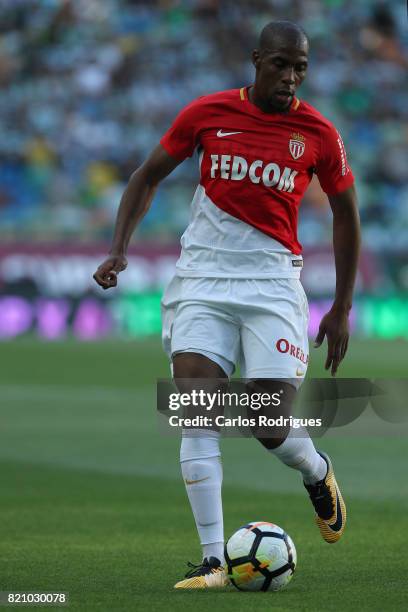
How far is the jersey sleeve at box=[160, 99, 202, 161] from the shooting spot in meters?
5.80

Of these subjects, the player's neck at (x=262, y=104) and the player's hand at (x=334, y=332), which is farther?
the player's hand at (x=334, y=332)

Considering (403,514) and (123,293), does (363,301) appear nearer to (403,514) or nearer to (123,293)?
(123,293)

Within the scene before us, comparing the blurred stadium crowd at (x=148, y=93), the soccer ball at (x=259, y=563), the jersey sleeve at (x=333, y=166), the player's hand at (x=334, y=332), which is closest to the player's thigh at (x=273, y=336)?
the player's hand at (x=334, y=332)

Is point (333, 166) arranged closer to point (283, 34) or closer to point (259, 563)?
point (283, 34)

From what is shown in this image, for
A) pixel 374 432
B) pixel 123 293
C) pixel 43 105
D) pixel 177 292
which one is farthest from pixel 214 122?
pixel 43 105

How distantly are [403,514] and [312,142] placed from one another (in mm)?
2867

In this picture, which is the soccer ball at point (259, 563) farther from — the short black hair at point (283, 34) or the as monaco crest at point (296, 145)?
the short black hair at point (283, 34)

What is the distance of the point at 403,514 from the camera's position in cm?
786

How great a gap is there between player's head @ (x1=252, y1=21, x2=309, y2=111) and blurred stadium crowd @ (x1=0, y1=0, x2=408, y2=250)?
18147 millimetres

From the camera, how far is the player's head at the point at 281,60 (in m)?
5.54

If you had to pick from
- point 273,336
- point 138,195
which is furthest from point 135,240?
point 273,336

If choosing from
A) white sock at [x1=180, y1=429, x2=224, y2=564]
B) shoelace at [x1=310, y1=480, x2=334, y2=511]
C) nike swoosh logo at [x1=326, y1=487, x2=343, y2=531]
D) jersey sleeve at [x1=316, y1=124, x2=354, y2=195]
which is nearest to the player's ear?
jersey sleeve at [x1=316, y1=124, x2=354, y2=195]

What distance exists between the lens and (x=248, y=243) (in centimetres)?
572

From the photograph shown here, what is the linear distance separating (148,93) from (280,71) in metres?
22.1
